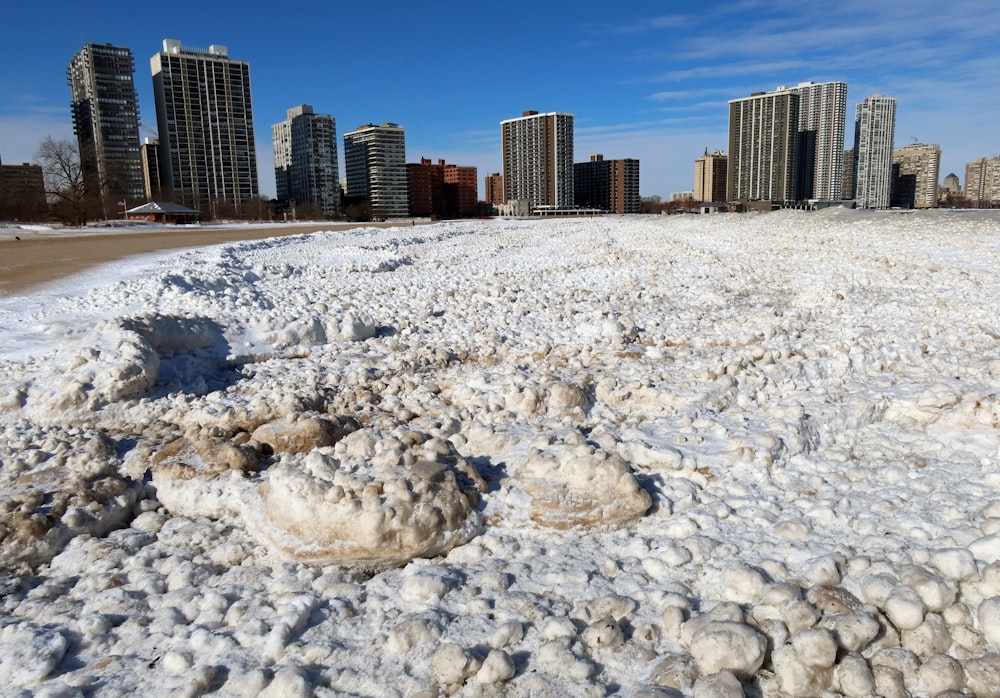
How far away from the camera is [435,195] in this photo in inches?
5118

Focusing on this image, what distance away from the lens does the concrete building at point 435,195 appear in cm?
12619

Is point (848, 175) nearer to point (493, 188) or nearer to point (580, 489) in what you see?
point (493, 188)

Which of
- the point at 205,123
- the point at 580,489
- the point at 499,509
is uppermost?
the point at 205,123

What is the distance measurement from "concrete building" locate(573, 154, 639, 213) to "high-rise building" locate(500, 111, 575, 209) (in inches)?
361

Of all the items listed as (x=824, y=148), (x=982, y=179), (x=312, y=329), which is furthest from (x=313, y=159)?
(x=982, y=179)

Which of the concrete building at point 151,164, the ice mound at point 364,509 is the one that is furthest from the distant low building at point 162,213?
the ice mound at point 364,509

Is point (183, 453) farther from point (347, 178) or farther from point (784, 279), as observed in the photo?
point (347, 178)

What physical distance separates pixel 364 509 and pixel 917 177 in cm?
13511

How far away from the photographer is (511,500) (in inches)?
153

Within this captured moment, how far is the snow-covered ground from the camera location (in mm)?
2633

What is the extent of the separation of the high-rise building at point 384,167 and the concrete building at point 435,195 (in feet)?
15.7

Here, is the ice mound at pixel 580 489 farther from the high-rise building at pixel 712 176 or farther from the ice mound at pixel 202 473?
the high-rise building at pixel 712 176

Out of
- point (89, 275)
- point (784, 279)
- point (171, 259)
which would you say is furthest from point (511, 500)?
point (171, 259)

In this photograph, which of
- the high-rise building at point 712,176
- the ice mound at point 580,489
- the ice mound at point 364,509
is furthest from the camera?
the high-rise building at point 712,176
